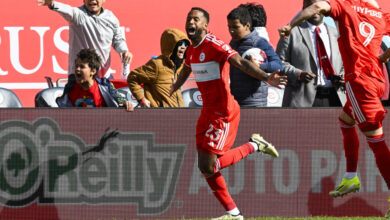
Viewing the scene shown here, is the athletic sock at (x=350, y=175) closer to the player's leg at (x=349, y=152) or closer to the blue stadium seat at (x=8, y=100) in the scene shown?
the player's leg at (x=349, y=152)

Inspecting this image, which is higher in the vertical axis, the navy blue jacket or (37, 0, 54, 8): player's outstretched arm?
(37, 0, 54, 8): player's outstretched arm

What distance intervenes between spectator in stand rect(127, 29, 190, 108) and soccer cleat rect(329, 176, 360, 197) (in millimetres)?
1925

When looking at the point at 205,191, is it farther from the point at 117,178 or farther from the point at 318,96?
the point at 318,96

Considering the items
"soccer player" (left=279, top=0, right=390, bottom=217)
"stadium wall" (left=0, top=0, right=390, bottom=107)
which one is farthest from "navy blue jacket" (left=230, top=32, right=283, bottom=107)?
"stadium wall" (left=0, top=0, right=390, bottom=107)

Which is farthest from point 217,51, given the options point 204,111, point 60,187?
point 60,187

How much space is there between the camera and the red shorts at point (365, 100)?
6.50 m

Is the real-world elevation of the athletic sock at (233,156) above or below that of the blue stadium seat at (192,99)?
below

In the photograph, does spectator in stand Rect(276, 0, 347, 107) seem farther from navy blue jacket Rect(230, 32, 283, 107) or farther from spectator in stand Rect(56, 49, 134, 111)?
spectator in stand Rect(56, 49, 134, 111)

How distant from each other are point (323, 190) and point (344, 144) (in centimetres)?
66

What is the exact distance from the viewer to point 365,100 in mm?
6516

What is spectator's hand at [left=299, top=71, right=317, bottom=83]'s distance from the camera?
24.7 ft

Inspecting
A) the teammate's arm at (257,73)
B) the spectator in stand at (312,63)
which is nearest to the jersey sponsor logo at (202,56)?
the teammate's arm at (257,73)

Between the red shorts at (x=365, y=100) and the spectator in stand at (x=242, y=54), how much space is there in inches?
39.3

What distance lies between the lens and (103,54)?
8.93 meters
